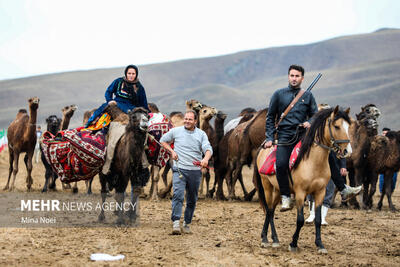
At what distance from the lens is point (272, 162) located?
877 centimetres

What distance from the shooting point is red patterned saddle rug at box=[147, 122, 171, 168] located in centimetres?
1137

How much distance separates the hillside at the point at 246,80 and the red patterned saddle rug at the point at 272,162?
178ft

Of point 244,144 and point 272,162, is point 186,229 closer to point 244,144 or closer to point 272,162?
point 272,162

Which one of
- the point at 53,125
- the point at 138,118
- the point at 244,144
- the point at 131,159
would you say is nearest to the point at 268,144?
the point at 138,118

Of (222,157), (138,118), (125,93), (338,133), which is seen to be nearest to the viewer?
(338,133)

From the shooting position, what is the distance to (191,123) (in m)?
9.36

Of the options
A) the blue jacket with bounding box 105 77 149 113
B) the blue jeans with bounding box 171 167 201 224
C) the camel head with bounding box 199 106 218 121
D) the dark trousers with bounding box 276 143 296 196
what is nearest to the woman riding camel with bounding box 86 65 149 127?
the blue jacket with bounding box 105 77 149 113

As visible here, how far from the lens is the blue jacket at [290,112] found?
8.62 m

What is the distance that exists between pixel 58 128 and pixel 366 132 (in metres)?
9.37

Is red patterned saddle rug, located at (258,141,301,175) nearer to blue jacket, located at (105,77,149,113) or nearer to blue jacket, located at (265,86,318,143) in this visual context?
blue jacket, located at (265,86,318,143)

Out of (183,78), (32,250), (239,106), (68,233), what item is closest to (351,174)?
(68,233)

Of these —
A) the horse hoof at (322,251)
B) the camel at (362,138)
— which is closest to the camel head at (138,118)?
the horse hoof at (322,251)

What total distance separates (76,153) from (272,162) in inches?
154

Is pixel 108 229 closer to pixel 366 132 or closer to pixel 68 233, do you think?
pixel 68 233
